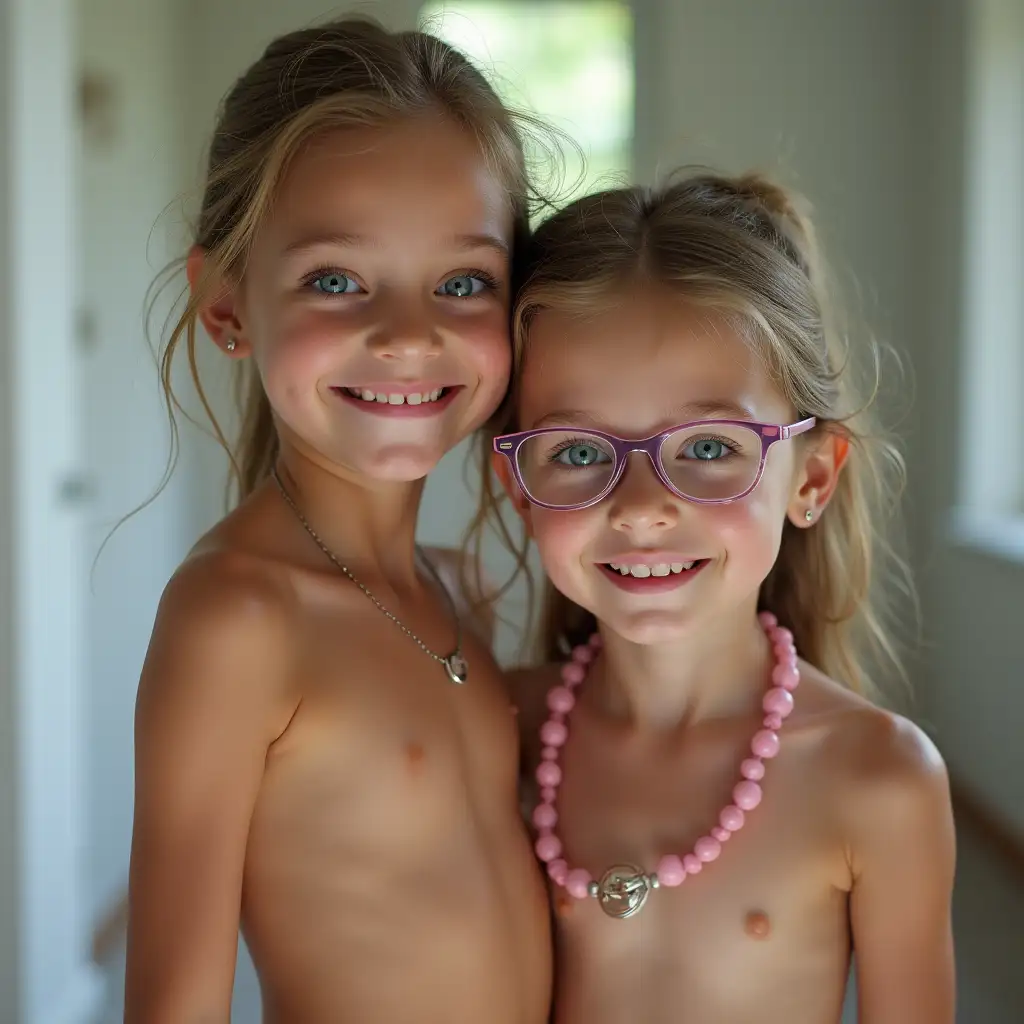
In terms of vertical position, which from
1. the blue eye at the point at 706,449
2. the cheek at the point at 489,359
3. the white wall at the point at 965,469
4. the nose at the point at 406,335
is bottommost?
the white wall at the point at 965,469

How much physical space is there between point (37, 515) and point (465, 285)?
46.1 inches

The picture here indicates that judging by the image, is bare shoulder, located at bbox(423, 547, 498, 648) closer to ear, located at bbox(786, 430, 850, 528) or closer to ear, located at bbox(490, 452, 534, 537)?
ear, located at bbox(490, 452, 534, 537)

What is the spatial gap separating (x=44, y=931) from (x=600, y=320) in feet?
5.21

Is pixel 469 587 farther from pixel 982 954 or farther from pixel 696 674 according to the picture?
Result: pixel 982 954

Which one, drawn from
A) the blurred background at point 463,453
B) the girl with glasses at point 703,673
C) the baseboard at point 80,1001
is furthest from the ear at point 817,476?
the baseboard at point 80,1001

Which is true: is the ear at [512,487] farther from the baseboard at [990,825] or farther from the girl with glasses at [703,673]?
the baseboard at [990,825]

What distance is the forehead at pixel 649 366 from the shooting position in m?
1.04

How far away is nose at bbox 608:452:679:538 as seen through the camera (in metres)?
1.02

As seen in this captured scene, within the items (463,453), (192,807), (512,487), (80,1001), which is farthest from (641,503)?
(463,453)

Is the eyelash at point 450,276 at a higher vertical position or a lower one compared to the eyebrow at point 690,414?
higher

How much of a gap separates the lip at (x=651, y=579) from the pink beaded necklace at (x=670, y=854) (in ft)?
0.55

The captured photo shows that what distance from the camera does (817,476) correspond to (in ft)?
3.85

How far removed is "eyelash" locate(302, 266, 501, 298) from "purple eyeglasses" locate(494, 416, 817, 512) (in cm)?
14

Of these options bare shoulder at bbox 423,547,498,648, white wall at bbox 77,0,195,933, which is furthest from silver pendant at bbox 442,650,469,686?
white wall at bbox 77,0,195,933
